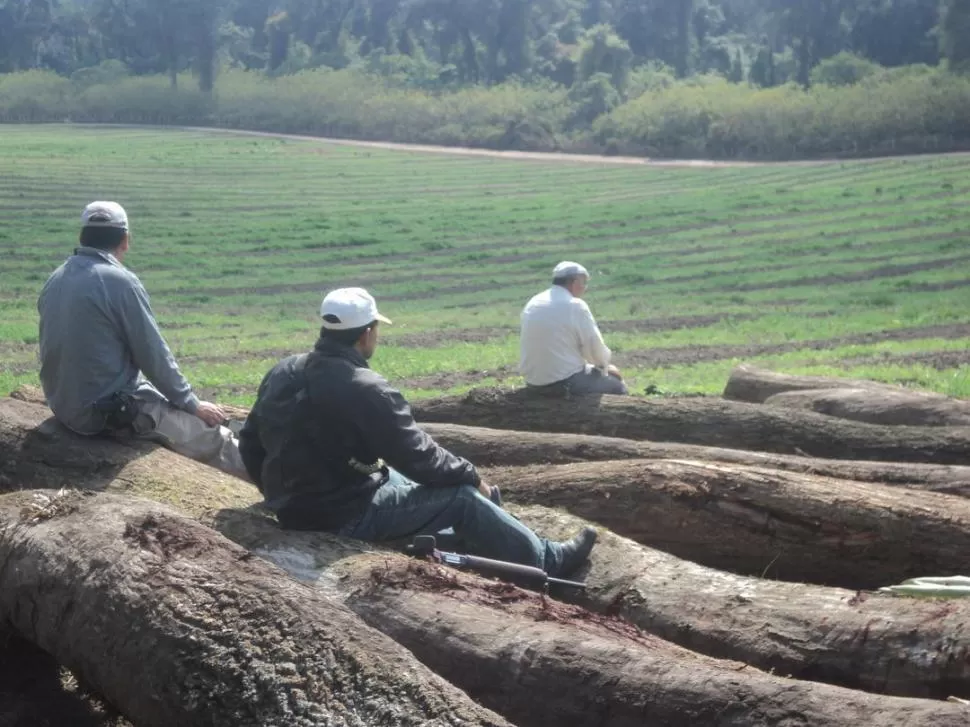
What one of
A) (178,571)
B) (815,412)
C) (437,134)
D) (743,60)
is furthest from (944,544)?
(743,60)

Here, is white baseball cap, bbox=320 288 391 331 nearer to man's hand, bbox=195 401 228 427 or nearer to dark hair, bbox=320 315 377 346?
dark hair, bbox=320 315 377 346

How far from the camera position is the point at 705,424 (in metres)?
10.7

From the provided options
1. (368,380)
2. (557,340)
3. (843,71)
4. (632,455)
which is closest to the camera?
(368,380)

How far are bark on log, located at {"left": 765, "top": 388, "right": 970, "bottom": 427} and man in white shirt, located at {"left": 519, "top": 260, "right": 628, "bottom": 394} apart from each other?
4.88 feet

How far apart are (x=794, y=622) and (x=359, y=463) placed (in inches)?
87.4

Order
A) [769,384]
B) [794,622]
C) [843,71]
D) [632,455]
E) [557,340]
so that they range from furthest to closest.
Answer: [843,71] → [769,384] → [557,340] → [632,455] → [794,622]

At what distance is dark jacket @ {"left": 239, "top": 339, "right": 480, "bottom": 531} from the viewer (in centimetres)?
709

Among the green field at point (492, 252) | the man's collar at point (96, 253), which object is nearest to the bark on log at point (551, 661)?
the man's collar at point (96, 253)

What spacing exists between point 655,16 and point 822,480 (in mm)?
93165

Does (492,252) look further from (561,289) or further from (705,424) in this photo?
(705,424)

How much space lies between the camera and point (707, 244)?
1421 inches

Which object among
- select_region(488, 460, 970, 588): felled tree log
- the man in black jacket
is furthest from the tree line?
the man in black jacket

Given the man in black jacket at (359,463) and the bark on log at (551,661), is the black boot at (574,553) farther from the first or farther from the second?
the bark on log at (551,661)

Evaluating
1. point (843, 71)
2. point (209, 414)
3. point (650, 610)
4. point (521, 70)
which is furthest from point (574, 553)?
point (521, 70)
